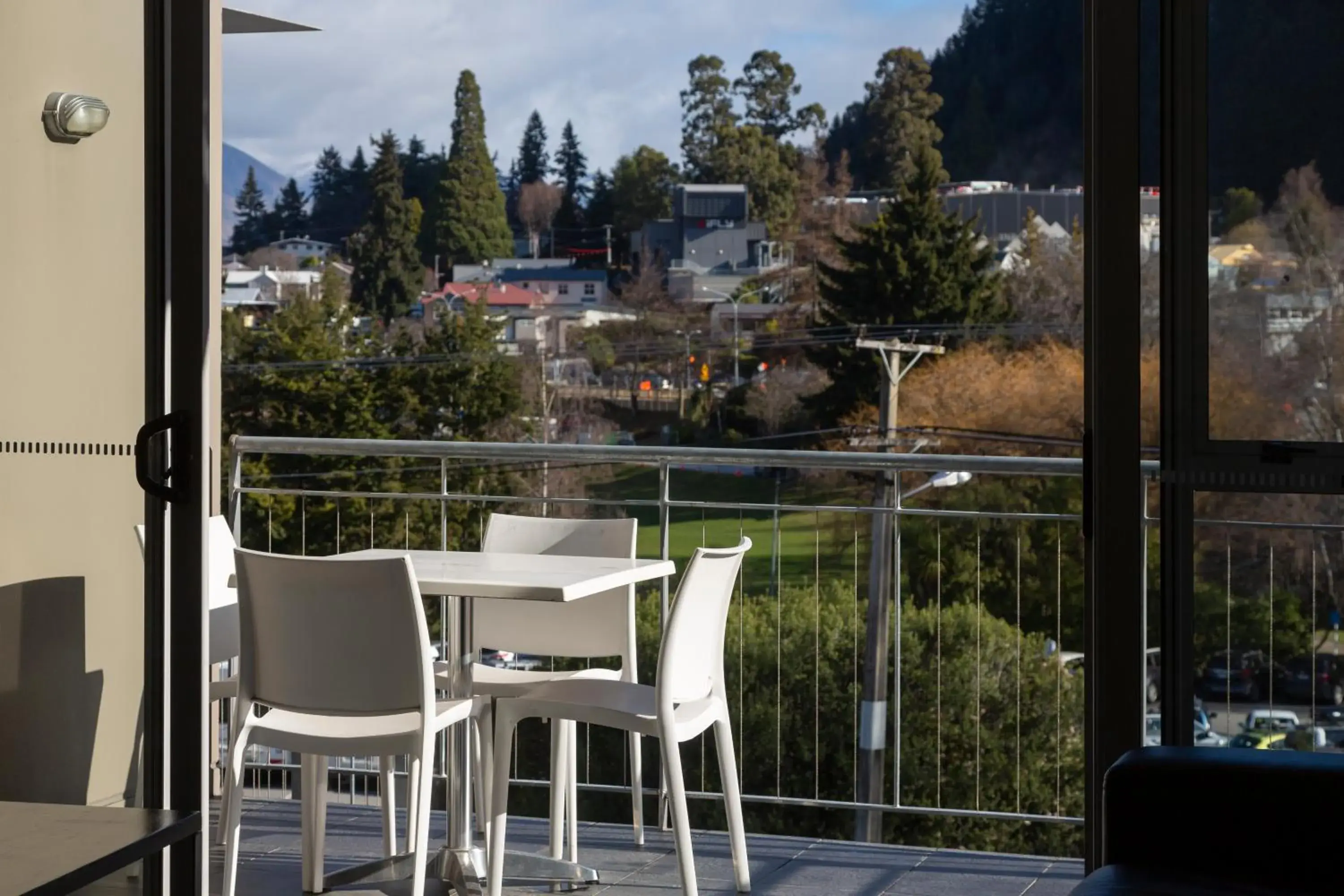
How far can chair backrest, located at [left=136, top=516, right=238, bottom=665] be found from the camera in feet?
12.9

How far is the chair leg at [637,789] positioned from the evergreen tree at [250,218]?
61.2ft

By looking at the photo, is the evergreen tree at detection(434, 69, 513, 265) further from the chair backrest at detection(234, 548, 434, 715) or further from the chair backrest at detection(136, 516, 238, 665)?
the chair backrest at detection(234, 548, 434, 715)

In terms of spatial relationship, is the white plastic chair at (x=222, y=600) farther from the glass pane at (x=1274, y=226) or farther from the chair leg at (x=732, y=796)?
the glass pane at (x=1274, y=226)

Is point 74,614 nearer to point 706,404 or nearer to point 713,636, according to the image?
point 713,636

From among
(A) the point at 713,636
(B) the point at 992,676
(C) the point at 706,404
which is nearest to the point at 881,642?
(B) the point at 992,676

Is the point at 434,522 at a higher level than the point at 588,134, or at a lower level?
lower

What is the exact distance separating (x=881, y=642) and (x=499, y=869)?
1404 cm

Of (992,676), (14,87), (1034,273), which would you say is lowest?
(992,676)

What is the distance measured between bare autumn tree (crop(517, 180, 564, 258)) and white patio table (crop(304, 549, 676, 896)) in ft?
62.4

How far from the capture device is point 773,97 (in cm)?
2286

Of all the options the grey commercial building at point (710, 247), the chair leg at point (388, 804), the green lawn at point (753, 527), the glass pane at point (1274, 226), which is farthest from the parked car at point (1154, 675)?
the grey commercial building at point (710, 247)

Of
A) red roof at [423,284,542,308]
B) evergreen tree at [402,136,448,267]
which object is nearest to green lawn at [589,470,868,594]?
red roof at [423,284,542,308]

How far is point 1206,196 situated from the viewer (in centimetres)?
234

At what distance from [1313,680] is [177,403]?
6.72 feet
